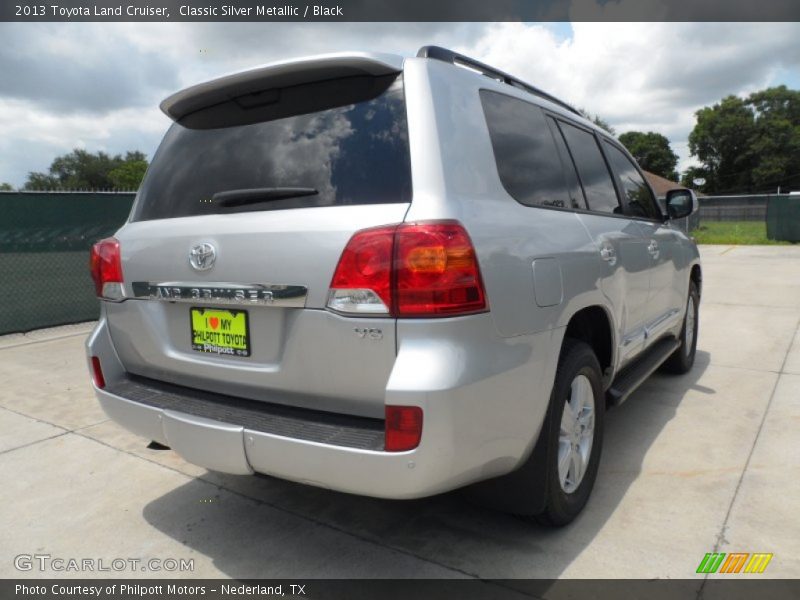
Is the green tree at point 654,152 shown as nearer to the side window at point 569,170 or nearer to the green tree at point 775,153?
the green tree at point 775,153

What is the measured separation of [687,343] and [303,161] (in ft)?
13.6

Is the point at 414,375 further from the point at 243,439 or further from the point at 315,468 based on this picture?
the point at 243,439

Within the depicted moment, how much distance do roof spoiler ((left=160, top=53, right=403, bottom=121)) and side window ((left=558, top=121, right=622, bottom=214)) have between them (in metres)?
1.33

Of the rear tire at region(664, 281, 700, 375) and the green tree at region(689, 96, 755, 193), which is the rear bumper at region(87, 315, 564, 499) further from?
the green tree at region(689, 96, 755, 193)

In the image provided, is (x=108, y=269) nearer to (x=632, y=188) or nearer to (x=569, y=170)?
(x=569, y=170)

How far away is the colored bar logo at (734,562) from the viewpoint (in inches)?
95.3

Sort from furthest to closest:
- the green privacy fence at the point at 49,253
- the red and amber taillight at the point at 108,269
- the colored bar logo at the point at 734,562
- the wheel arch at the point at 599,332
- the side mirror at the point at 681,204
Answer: the green privacy fence at the point at 49,253 < the side mirror at the point at 681,204 < the wheel arch at the point at 599,332 < the red and amber taillight at the point at 108,269 < the colored bar logo at the point at 734,562

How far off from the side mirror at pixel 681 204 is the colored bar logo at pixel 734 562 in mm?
2723

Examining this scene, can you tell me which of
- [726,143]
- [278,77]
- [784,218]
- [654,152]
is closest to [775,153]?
[726,143]

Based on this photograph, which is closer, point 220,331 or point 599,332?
point 220,331

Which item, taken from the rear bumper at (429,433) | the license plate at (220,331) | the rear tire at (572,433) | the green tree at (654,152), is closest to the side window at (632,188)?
the rear tire at (572,433)

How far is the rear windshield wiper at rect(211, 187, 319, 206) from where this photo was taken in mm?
2248

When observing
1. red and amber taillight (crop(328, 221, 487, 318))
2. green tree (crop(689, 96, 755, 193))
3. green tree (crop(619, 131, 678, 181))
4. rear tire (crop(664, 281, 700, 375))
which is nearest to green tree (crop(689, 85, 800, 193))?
green tree (crop(689, 96, 755, 193))

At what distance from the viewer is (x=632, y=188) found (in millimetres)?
4090
